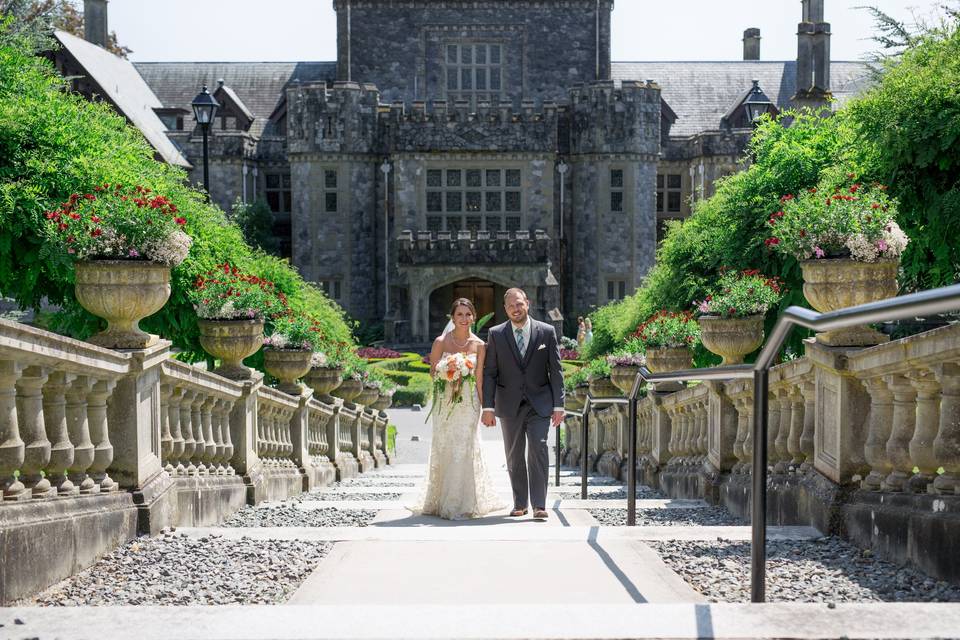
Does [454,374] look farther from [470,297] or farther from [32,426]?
[470,297]

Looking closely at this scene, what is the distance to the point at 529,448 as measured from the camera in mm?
8625

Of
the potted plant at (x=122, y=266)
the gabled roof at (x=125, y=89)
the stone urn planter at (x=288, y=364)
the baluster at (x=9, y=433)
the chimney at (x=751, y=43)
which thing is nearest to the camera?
the baluster at (x=9, y=433)

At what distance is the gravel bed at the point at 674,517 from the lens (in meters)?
8.96

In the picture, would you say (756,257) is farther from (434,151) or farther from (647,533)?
(434,151)

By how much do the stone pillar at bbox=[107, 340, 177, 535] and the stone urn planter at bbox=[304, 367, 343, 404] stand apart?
30.5ft

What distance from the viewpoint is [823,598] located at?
5191mm

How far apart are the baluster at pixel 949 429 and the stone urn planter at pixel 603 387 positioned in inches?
541

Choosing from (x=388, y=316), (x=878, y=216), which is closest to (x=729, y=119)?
(x=388, y=316)

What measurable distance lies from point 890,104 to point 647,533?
343 inches

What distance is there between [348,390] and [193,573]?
14.2 m

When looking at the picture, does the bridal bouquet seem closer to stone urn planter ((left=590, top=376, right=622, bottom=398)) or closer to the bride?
the bride

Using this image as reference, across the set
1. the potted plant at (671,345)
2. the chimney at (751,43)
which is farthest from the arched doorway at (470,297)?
the potted plant at (671,345)

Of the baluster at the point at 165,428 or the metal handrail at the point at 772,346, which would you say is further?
the baluster at the point at 165,428

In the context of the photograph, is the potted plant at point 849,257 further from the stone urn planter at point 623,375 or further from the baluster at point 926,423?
the stone urn planter at point 623,375
